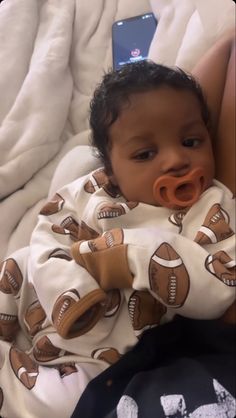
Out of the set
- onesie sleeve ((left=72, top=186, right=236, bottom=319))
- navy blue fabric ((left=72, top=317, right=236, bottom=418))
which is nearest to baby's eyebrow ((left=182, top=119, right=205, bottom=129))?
onesie sleeve ((left=72, top=186, right=236, bottom=319))

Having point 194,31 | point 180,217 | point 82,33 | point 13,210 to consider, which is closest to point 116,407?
point 180,217

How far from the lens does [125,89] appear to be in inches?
35.9

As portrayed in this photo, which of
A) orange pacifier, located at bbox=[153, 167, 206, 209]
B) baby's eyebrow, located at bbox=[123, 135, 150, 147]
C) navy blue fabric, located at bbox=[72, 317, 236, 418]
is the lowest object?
navy blue fabric, located at bbox=[72, 317, 236, 418]

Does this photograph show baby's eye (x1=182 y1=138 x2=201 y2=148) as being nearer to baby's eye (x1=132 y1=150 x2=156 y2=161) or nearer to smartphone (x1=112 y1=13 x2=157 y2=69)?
baby's eye (x1=132 y1=150 x2=156 y2=161)

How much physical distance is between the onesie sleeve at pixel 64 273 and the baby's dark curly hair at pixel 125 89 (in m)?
0.09

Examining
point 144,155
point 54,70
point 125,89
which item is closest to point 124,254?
point 144,155

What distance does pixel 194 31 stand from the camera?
1113 millimetres

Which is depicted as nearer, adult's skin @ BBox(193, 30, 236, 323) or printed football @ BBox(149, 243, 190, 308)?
printed football @ BBox(149, 243, 190, 308)

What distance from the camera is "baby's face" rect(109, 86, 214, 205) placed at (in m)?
0.84

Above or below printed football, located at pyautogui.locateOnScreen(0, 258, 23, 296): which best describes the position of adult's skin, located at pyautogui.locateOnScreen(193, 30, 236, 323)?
above

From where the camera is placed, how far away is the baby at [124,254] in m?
0.74

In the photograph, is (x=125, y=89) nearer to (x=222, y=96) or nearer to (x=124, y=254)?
(x=222, y=96)

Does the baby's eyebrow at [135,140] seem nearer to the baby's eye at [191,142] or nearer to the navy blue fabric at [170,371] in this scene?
the baby's eye at [191,142]

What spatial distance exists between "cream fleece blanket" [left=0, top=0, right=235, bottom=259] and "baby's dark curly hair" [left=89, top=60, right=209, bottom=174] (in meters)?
0.12
